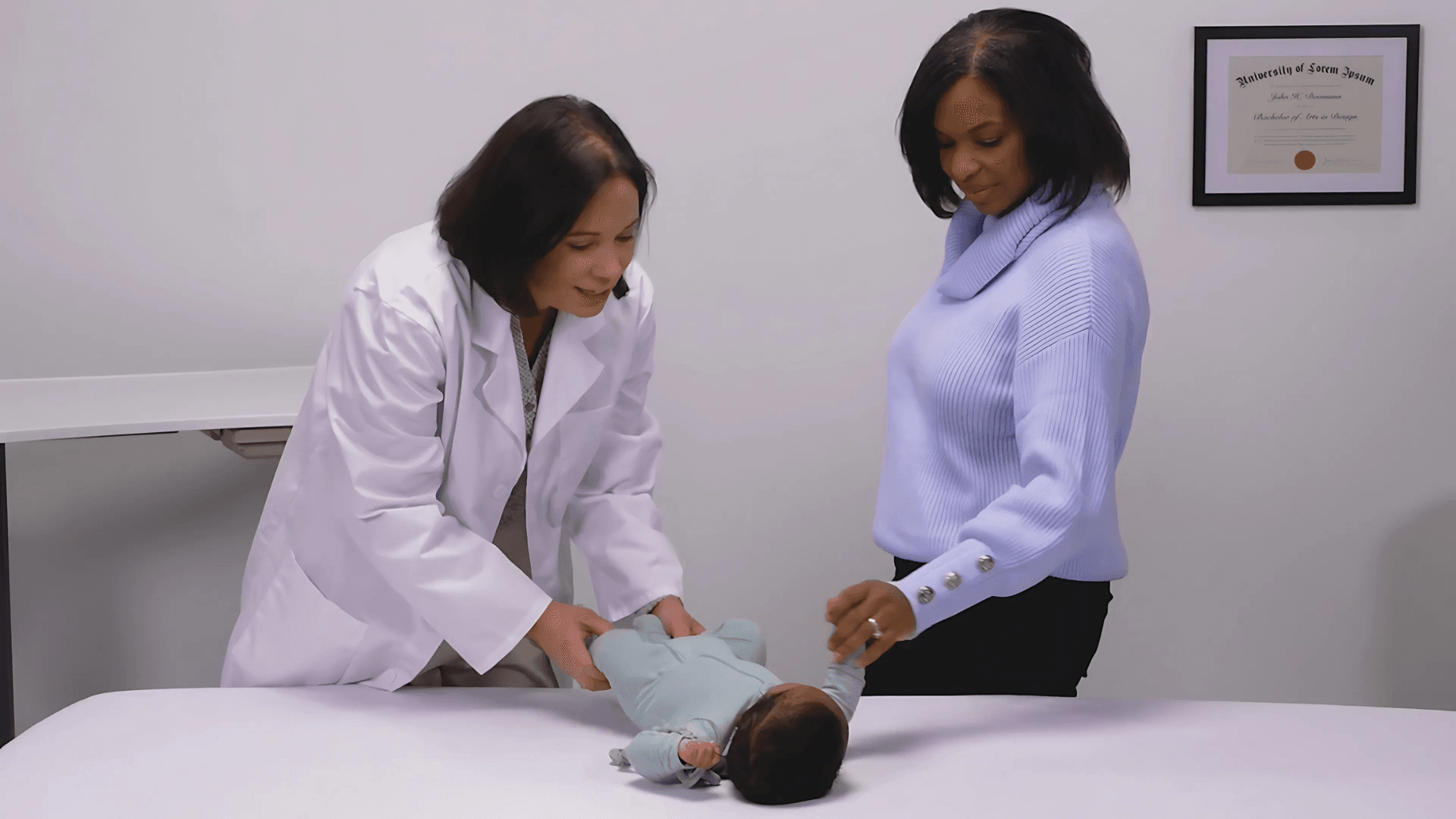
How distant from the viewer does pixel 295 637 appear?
131cm

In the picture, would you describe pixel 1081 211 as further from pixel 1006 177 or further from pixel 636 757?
pixel 636 757

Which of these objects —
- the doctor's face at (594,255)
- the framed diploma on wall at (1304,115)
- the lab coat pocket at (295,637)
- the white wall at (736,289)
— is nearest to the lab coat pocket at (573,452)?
the doctor's face at (594,255)

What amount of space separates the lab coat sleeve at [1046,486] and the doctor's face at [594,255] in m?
0.46

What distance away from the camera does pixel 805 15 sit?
7.65ft

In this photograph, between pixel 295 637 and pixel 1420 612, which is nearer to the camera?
pixel 295 637

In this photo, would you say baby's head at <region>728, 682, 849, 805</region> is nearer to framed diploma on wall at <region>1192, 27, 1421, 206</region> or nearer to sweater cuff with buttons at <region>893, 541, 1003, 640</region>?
sweater cuff with buttons at <region>893, 541, 1003, 640</region>

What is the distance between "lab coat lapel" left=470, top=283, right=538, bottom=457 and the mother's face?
55 cm

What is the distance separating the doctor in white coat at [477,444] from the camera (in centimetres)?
117

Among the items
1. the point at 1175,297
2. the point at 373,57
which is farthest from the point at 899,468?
the point at 373,57

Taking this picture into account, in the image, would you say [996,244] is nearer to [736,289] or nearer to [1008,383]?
[1008,383]

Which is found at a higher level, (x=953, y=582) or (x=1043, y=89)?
(x=1043, y=89)

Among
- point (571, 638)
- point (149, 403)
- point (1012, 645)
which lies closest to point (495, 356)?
point (571, 638)

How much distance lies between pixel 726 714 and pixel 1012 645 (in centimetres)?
43

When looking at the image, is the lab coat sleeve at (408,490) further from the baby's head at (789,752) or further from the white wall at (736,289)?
the white wall at (736,289)
